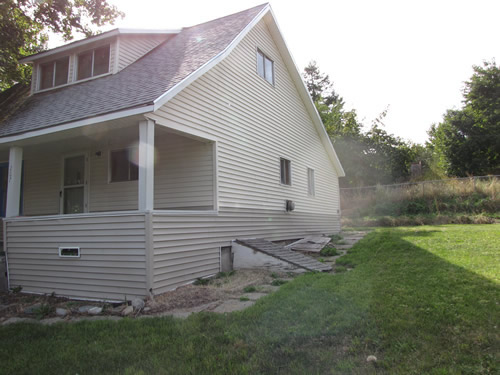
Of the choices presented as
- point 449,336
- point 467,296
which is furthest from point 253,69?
point 449,336

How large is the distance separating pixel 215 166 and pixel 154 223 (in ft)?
7.23

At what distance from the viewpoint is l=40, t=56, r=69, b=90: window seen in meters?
9.49

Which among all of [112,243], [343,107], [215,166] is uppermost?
[343,107]

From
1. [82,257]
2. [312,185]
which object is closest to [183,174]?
[82,257]

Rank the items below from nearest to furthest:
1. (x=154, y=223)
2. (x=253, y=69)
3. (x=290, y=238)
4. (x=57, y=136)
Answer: (x=154, y=223), (x=57, y=136), (x=253, y=69), (x=290, y=238)

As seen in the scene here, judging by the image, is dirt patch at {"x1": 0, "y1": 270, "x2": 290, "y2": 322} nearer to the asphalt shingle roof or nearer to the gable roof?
the gable roof

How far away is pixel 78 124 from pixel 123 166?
2.48m

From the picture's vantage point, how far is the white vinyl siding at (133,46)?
878 cm

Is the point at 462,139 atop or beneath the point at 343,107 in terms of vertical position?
beneath

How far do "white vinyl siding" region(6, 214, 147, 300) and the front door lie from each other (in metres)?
1.99

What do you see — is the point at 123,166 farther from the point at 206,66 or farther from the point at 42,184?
the point at 206,66

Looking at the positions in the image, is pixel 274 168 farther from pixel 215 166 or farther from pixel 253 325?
pixel 253 325

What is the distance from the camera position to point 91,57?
912 centimetres

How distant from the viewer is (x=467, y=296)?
4.00 meters
